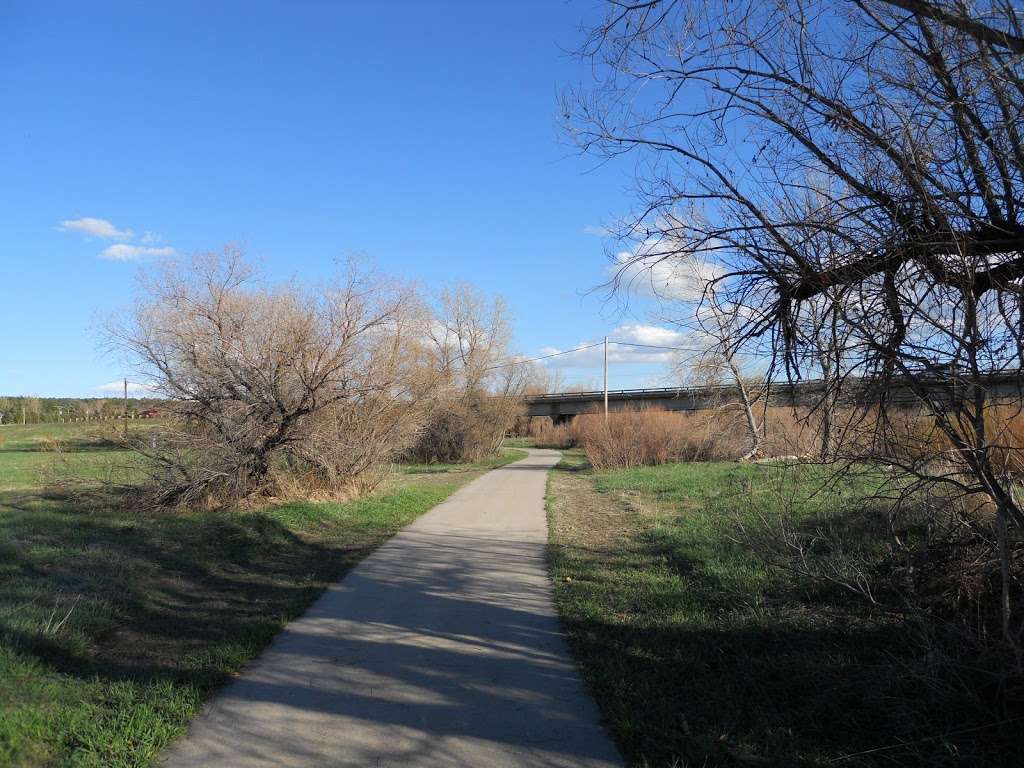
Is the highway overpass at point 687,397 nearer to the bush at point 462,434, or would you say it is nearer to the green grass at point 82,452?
the bush at point 462,434

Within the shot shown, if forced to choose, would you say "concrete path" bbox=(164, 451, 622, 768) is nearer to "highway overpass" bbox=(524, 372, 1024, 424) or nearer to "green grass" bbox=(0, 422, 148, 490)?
"highway overpass" bbox=(524, 372, 1024, 424)

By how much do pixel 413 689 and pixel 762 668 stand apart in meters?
2.53

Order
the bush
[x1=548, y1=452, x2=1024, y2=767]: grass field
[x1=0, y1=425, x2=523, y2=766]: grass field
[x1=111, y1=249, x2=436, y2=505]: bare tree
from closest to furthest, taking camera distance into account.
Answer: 1. [x1=548, y1=452, x2=1024, y2=767]: grass field
2. [x1=0, y1=425, x2=523, y2=766]: grass field
3. [x1=111, y1=249, x2=436, y2=505]: bare tree
4. the bush

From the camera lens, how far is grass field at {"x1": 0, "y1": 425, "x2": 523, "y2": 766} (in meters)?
4.32

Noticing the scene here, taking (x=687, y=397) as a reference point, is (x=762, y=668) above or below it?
below

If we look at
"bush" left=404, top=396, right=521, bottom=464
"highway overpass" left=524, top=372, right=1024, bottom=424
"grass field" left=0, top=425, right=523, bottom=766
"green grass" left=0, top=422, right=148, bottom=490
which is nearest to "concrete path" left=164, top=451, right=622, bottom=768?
"grass field" left=0, top=425, right=523, bottom=766

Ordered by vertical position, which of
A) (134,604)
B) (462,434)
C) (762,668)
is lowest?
(134,604)

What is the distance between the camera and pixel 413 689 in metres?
4.99

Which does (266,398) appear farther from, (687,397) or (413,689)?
(687,397)

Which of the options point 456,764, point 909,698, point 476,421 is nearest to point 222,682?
point 456,764

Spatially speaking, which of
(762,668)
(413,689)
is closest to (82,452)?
(413,689)

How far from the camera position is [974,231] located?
405 centimetres

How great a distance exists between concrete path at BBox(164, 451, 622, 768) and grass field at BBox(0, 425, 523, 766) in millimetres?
338

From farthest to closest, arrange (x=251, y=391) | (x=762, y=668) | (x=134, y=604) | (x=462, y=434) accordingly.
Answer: (x=462, y=434)
(x=251, y=391)
(x=134, y=604)
(x=762, y=668)
